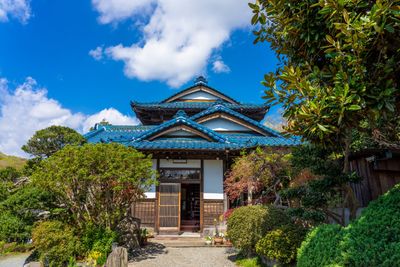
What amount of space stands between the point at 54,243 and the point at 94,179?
1.82 metres

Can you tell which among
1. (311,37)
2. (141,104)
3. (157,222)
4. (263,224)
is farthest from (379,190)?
(141,104)

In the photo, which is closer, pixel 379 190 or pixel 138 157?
pixel 379 190

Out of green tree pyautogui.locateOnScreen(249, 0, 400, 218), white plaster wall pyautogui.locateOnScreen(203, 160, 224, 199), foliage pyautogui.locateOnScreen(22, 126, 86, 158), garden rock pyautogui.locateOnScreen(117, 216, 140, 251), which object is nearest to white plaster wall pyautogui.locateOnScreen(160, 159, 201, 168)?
white plaster wall pyautogui.locateOnScreen(203, 160, 224, 199)

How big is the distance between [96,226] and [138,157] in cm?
232

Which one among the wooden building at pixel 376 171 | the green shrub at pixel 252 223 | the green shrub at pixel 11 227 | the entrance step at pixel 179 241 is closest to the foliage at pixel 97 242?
the green shrub at pixel 11 227

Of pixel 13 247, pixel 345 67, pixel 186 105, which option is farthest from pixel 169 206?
pixel 345 67

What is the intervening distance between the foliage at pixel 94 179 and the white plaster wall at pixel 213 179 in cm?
438

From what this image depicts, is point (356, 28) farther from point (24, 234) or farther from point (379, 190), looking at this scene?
point (24, 234)

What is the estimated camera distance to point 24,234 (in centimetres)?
720

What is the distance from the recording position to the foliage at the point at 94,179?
22.8ft

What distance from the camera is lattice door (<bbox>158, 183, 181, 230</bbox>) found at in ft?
37.8

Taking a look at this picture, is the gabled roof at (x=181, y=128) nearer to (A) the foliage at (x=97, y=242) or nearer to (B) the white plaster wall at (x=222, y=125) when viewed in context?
(B) the white plaster wall at (x=222, y=125)

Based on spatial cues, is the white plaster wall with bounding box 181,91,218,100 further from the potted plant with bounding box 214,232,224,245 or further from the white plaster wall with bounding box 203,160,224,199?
the potted plant with bounding box 214,232,224,245

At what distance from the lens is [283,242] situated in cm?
565
